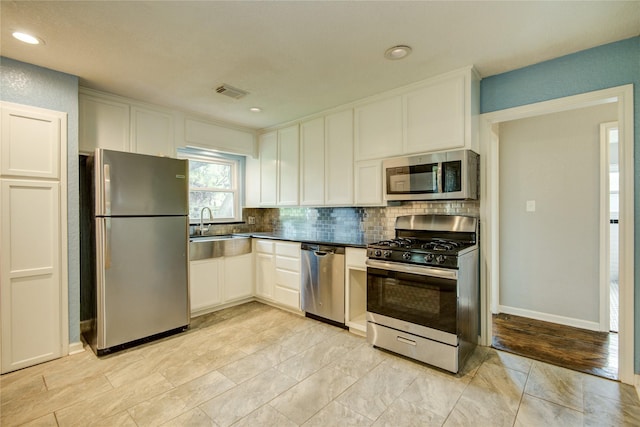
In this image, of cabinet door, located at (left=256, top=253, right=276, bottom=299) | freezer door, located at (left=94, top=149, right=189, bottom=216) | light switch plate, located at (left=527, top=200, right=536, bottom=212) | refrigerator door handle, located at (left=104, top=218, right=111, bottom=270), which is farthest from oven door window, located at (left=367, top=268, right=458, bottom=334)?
refrigerator door handle, located at (left=104, top=218, right=111, bottom=270)

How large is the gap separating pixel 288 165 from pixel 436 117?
2020 millimetres

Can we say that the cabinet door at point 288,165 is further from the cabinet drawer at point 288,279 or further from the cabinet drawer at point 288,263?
the cabinet drawer at point 288,279

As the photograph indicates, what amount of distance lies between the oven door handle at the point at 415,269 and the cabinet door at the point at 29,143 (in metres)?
2.87

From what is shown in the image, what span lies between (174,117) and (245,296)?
244 centimetres

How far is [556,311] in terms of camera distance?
3236mm

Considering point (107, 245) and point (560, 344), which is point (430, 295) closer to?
point (560, 344)

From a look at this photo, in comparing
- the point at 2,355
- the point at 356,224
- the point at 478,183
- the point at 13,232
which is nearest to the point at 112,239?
the point at 13,232

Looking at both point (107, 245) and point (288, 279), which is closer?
point (107, 245)

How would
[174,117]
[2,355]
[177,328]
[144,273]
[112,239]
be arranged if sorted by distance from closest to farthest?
[2,355] → [112,239] → [144,273] → [177,328] → [174,117]

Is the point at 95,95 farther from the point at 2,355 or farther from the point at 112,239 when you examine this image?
the point at 2,355

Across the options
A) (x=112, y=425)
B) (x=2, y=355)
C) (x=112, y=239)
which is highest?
(x=112, y=239)

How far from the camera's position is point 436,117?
2.67 metres

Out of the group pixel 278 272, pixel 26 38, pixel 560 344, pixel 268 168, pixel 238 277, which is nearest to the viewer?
pixel 26 38

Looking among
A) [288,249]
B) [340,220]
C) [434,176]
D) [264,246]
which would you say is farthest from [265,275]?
[434,176]
